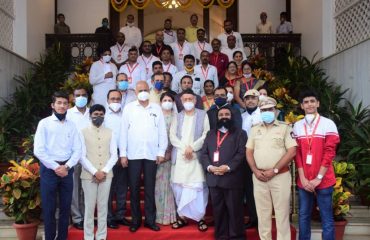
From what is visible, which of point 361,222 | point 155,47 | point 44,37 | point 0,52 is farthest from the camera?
point 44,37

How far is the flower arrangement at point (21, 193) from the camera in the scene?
584 centimetres

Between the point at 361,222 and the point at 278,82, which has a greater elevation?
the point at 278,82

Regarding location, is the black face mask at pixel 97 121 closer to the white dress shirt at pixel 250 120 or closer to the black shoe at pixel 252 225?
the white dress shirt at pixel 250 120

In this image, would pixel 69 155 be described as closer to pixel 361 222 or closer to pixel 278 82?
pixel 361 222

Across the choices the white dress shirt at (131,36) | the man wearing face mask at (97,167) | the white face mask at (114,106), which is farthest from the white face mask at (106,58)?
the man wearing face mask at (97,167)

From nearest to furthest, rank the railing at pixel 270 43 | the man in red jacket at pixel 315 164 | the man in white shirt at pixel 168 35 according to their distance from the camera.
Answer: the man in red jacket at pixel 315 164, the man in white shirt at pixel 168 35, the railing at pixel 270 43

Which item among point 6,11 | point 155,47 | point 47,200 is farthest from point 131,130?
point 6,11

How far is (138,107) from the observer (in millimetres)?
6016

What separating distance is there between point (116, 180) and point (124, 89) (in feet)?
5.06

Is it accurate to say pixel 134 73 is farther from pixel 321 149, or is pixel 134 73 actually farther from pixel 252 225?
pixel 321 149

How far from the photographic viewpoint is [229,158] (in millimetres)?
5562

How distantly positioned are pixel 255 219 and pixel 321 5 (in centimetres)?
697

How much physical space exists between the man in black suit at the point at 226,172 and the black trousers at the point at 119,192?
3.50 ft

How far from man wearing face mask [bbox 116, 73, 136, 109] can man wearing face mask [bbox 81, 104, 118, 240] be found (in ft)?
4.29
